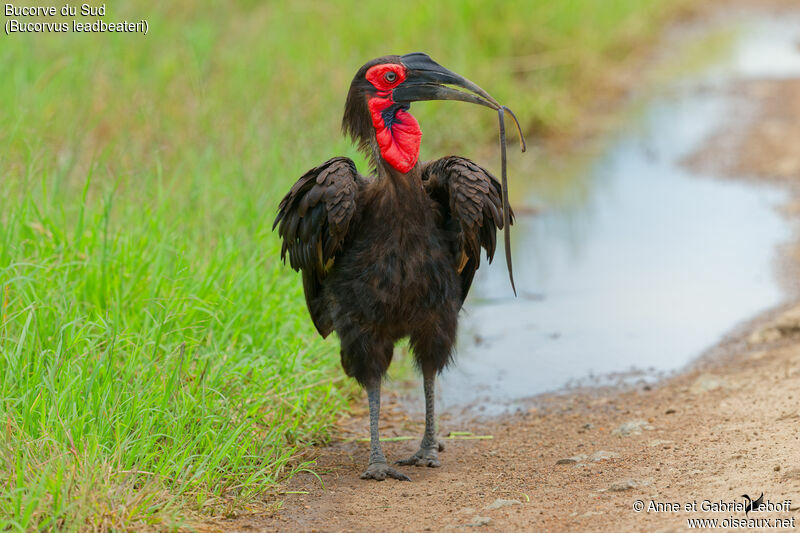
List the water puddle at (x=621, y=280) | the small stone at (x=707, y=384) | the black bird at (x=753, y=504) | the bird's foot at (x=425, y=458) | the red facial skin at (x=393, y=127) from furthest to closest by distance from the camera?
the water puddle at (x=621, y=280), the small stone at (x=707, y=384), the bird's foot at (x=425, y=458), the red facial skin at (x=393, y=127), the black bird at (x=753, y=504)

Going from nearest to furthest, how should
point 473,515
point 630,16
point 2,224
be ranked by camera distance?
point 473,515, point 2,224, point 630,16

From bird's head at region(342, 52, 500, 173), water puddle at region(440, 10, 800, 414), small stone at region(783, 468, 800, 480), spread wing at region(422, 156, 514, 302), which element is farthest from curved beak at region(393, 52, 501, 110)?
small stone at region(783, 468, 800, 480)

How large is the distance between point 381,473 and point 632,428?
3.73 ft

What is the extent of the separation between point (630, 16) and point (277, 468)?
10559 millimetres

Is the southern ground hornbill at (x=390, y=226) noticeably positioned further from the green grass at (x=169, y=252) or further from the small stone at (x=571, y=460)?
the small stone at (x=571, y=460)

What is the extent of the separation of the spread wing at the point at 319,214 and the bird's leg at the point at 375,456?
0.53 m

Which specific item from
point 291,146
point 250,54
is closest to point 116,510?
point 291,146

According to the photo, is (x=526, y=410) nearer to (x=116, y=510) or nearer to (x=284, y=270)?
(x=284, y=270)

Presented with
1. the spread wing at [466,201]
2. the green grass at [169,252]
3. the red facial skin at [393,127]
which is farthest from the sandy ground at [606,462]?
the red facial skin at [393,127]

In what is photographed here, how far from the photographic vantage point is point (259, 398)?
13.3 feet

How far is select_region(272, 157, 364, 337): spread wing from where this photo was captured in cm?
371

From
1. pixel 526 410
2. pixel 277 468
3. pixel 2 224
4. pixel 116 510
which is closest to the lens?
pixel 116 510

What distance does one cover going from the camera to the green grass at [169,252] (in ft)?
10.7

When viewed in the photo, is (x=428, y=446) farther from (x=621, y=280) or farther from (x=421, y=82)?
(x=621, y=280)
